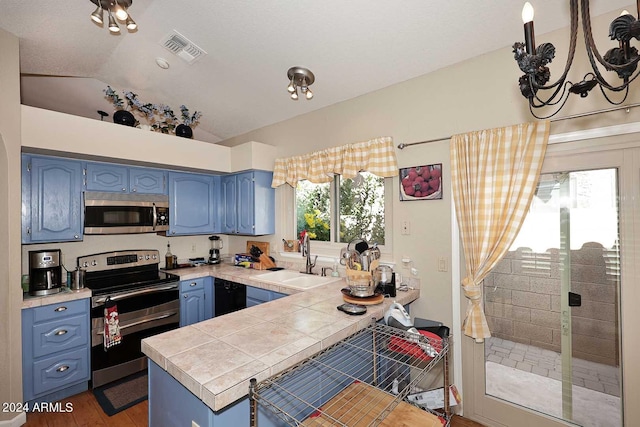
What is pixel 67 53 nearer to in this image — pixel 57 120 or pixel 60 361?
pixel 57 120

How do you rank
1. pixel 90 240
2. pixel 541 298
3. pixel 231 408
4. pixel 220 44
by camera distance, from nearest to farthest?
pixel 231 408
pixel 541 298
pixel 220 44
pixel 90 240

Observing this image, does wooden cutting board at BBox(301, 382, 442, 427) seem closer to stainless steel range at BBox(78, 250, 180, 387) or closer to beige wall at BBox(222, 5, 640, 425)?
beige wall at BBox(222, 5, 640, 425)

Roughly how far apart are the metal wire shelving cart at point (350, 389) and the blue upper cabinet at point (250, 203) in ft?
6.89

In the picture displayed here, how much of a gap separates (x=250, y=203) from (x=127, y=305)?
1.59 m

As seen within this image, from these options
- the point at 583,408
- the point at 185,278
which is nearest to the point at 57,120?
the point at 185,278

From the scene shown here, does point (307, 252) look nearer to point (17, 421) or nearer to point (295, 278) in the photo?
point (295, 278)

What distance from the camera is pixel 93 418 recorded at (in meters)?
2.20

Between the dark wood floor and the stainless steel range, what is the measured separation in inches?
11.5

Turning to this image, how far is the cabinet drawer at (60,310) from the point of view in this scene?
2.31 meters

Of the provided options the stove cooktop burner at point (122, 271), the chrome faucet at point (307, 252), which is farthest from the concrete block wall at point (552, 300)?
the stove cooktop burner at point (122, 271)

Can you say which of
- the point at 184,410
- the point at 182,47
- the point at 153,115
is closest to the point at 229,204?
the point at 153,115

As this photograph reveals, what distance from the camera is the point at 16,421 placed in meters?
2.08

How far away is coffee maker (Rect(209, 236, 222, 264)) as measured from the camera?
3961mm

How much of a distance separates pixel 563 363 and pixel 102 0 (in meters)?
3.68
